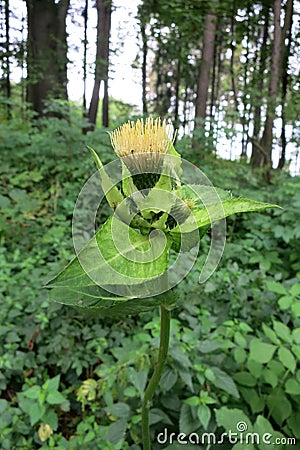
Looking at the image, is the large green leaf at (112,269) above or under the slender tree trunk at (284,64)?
under

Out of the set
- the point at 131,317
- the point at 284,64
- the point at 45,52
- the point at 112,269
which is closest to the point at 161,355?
the point at 112,269

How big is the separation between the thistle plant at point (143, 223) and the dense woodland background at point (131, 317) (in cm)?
54

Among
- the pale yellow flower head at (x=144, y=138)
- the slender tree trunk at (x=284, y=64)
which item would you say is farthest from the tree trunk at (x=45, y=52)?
the pale yellow flower head at (x=144, y=138)

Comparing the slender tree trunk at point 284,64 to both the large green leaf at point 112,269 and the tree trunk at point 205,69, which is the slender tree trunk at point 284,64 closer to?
the tree trunk at point 205,69

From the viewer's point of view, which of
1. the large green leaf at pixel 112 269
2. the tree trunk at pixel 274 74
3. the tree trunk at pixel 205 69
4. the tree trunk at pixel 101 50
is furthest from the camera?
the tree trunk at pixel 101 50

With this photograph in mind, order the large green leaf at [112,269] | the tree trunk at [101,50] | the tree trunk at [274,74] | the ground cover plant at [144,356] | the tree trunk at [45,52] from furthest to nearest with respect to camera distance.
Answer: the tree trunk at [101,50] → the tree trunk at [45,52] → the tree trunk at [274,74] → the ground cover plant at [144,356] → the large green leaf at [112,269]


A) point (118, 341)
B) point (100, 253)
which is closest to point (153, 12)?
point (118, 341)

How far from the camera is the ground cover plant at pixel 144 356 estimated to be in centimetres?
90

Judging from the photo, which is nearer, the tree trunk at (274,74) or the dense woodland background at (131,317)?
the dense woodland background at (131,317)

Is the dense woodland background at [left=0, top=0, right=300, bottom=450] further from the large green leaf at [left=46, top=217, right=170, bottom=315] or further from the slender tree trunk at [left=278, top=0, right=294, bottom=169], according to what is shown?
the large green leaf at [left=46, top=217, right=170, bottom=315]

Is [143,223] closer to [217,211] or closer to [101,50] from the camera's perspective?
[217,211]

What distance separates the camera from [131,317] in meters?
1.54

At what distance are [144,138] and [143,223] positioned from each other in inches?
3.4

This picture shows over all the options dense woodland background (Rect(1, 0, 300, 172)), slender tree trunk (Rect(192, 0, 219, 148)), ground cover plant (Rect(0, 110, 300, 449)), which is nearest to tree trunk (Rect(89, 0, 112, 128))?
dense woodland background (Rect(1, 0, 300, 172))
